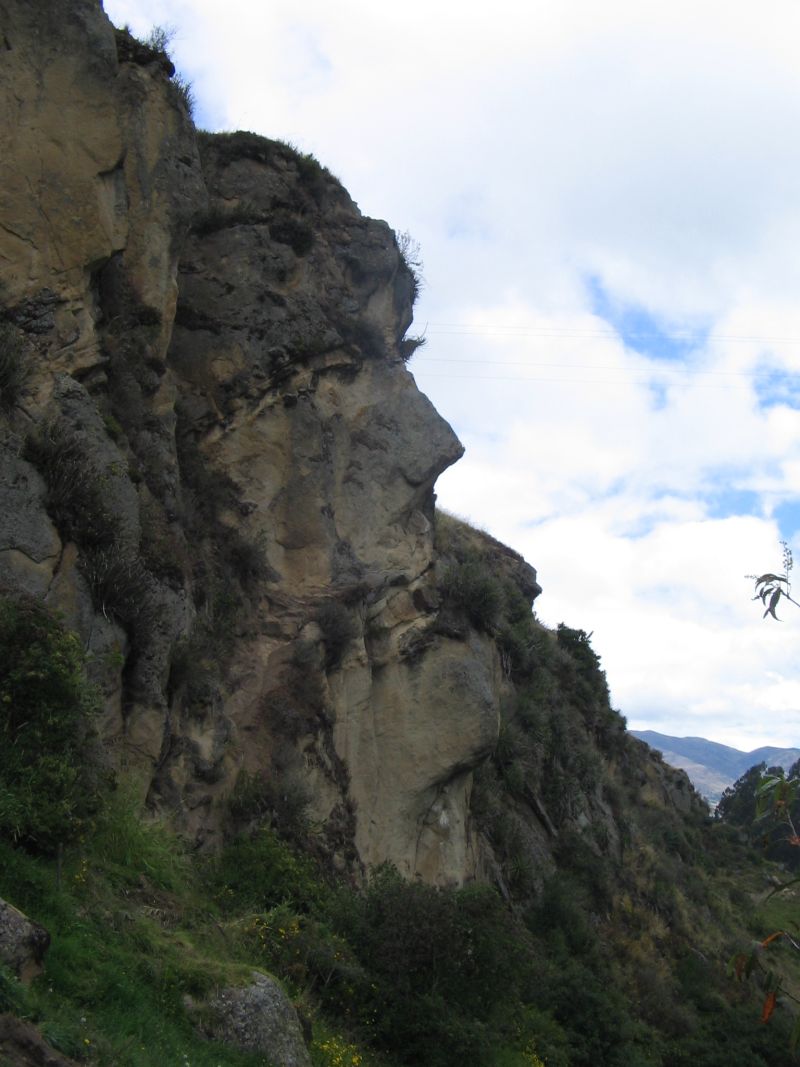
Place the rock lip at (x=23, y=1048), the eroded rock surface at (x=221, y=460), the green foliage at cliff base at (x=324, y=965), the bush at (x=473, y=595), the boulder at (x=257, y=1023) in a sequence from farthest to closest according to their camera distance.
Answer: the bush at (x=473, y=595) < the eroded rock surface at (x=221, y=460) < the boulder at (x=257, y=1023) < the green foliage at cliff base at (x=324, y=965) < the rock lip at (x=23, y=1048)

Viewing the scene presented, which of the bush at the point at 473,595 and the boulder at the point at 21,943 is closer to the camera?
the boulder at the point at 21,943

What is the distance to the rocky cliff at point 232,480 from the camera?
1091 centimetres

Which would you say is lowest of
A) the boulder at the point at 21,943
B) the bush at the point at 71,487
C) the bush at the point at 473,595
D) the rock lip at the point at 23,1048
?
the rock lip at the point at 23,1048

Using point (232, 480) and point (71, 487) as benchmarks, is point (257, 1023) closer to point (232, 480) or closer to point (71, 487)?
point (71, 487)

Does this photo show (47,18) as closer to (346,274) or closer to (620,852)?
(346,274)

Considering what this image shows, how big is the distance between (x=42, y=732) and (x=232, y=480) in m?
7.82

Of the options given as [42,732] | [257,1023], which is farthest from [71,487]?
[257,1023]

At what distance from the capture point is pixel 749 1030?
768 inches

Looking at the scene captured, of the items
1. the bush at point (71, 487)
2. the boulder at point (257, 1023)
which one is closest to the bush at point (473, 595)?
the bush at point (71, 487)

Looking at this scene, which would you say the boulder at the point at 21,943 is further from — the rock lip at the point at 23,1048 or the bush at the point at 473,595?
the bush at the point at 473,595

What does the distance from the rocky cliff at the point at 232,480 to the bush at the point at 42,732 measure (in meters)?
0.98

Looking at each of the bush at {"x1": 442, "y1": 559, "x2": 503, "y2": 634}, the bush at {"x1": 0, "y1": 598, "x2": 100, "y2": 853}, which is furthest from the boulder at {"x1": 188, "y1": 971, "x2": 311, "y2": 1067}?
the bush at {"x1": 442, "y1": 559, "x2": 503, "y2": 634}

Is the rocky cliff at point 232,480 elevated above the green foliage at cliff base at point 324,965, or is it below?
above

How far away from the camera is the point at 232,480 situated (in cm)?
1538
